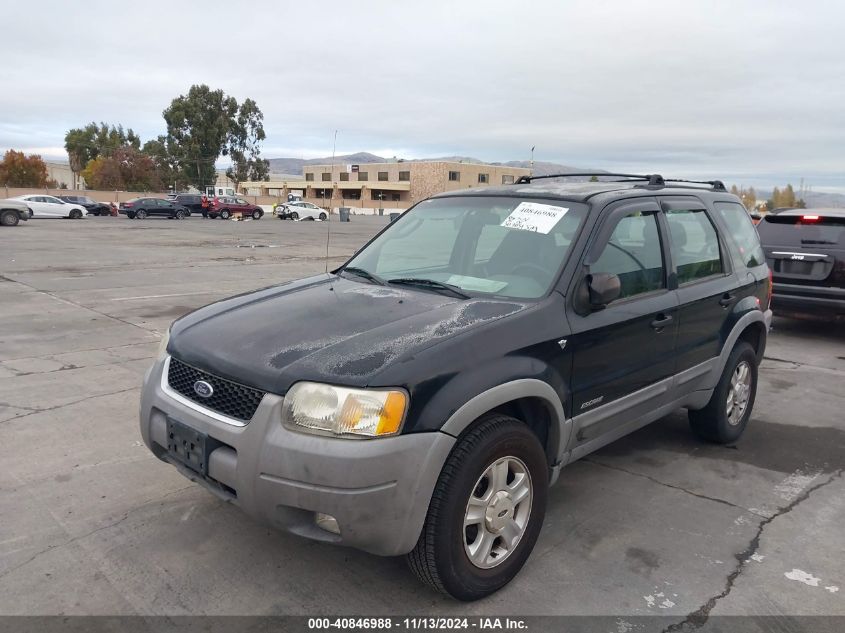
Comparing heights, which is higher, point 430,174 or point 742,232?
point 430,174

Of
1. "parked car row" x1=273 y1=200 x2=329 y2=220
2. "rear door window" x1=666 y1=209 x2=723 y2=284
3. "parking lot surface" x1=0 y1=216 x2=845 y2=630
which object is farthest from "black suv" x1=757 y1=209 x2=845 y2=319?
"parked car row" x1=273 y1=200 x2=329 y2=220

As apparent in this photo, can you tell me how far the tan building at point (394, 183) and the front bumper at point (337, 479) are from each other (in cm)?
8693

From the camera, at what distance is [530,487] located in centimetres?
307

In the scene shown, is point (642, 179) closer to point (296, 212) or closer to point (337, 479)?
point (337, 479)

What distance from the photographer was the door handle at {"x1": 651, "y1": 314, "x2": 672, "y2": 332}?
12.5 feet

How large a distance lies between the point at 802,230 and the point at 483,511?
7528 mm

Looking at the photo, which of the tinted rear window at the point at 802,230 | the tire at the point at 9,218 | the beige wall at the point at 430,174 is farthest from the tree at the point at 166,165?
the tinted rear window at the point at 802,230

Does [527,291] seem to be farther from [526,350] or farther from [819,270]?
[819,270]

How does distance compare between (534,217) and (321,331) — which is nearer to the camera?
(321,331)

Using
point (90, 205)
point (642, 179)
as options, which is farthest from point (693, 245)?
point (90, 205)

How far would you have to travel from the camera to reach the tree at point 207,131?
81369 mm

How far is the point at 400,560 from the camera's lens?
3244mm

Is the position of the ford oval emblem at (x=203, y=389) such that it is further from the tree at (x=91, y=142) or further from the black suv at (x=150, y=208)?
the tree at (x=91, y=142)

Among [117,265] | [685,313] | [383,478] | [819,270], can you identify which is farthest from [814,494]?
[117,265]
